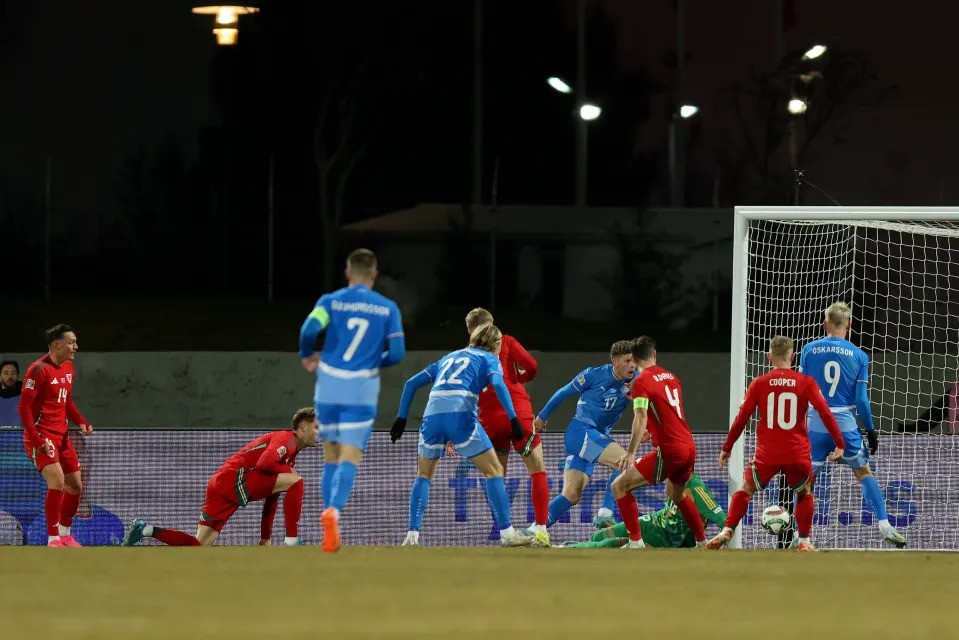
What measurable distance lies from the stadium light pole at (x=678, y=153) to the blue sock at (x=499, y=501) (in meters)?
11.3

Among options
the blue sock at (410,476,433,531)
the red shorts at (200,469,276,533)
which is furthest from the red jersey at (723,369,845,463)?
the red shorts at (200,469,276,533)

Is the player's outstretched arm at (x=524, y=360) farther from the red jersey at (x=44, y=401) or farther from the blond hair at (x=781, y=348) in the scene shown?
the red jersey at (x=44, y=401)

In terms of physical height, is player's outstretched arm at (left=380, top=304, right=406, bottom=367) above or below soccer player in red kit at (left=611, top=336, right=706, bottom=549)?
above

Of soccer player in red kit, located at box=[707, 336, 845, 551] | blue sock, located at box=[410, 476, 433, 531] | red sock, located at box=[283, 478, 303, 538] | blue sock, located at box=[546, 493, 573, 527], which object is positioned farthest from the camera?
blue sock, located at box=[546, 493, 573, 527]

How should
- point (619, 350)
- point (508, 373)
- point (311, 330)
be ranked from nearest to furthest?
point (311, 330), point (508, 373), point (619, 350)

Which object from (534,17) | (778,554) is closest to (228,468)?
(778,554)

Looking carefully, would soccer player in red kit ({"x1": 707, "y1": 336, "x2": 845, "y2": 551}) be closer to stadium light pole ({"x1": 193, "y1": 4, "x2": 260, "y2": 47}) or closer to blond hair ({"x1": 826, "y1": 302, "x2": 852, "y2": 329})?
blond hair ({"x1": 826, "y1": 302, "x2": 852, "y2": 329})

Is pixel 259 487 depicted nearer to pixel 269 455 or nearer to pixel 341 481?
pixel 269 455

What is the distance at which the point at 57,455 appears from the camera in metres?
11.7

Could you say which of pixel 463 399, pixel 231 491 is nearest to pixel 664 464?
pixel 463 399

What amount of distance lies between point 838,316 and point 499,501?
120 inches

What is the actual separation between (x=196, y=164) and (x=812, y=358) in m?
12.2

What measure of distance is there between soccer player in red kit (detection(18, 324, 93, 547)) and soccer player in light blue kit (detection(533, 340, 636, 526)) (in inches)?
147

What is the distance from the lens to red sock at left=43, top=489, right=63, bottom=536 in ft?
38.2
